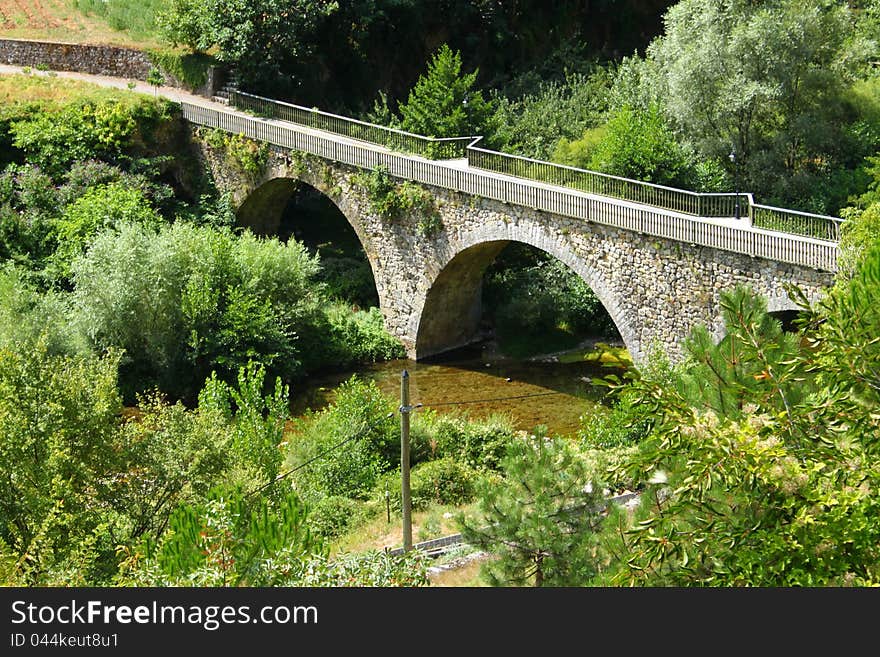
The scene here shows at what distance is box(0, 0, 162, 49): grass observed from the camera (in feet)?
124

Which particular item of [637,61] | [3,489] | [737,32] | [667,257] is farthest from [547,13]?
[3,489]

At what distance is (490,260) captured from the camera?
29.6 m

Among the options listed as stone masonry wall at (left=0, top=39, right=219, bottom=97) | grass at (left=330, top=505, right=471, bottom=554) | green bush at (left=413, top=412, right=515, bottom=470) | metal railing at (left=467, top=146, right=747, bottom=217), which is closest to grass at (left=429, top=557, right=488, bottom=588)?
grass at (left=330, top=505, right=471, bottom=554)

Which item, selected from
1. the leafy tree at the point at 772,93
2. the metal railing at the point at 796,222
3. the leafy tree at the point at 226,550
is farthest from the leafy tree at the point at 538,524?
the leafy tree at the point at 772,93

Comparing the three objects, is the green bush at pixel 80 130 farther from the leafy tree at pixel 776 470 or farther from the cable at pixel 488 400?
the leafy tree at pixel 776 470

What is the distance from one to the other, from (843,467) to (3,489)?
989 centimetres

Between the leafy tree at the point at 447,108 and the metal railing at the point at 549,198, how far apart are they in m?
1.37

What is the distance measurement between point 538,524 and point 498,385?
53.5ft

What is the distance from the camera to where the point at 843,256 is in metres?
20.2

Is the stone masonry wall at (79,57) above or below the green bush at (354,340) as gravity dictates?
above

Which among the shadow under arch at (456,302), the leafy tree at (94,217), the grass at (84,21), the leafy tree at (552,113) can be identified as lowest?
the shadow under arch at (456,302)

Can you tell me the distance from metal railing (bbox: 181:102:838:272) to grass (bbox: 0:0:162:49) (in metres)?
5.60

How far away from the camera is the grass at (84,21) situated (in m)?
37.7

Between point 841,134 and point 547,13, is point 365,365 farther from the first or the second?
point 547,13
